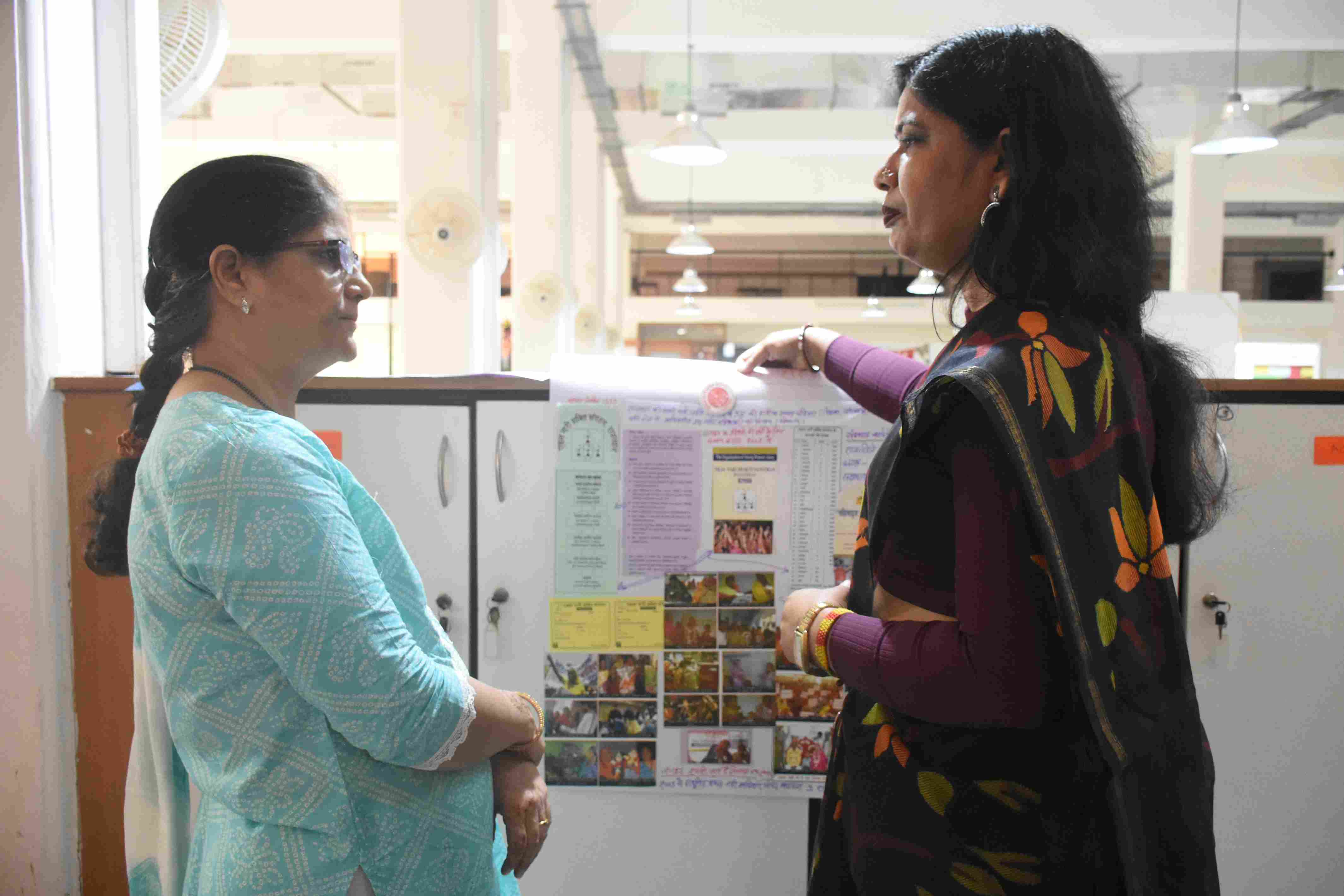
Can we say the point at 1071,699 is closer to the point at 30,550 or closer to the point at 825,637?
the point at 825,637

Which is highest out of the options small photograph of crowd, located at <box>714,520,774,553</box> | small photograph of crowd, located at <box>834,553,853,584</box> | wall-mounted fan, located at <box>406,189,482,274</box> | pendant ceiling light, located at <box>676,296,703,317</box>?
pendant ceiling light, located at <box>676,296,703,317</box>

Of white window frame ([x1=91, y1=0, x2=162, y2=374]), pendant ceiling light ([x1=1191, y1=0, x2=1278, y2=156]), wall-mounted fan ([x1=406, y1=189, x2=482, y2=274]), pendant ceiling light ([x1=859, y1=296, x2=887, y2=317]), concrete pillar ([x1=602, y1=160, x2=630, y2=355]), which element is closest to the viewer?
white window frame ([x1=91, y1=0, x2=162, y2=374])

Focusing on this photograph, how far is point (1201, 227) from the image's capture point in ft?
31.2

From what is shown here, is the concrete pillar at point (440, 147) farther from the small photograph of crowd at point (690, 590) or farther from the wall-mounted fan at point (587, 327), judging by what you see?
the small photograph of crowd at point (690, 590)

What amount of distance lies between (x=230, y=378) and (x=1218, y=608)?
1.82m

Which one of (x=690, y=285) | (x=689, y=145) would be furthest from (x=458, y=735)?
(x=690, y=285)

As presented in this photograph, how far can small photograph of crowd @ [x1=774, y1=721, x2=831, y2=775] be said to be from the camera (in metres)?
1.84

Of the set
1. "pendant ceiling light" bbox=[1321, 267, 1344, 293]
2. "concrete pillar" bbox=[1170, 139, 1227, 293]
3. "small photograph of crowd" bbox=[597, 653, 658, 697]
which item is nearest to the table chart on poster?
"small photograph of crowd" bbox=[597, 653, 658, 697]

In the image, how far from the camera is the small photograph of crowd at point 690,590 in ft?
5.98

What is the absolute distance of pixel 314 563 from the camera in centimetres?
91

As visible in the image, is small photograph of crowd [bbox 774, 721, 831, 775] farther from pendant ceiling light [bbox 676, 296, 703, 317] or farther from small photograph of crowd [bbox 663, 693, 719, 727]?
pendant ceiling light [bbox 676, 296, 703, 317]

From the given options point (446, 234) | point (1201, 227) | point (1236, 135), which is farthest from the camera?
point (1201, 227)

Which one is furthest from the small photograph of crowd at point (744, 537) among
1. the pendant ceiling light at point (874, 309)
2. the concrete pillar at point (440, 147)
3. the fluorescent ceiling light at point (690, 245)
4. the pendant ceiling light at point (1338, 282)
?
the pendant ceiling light at point (874, 309)

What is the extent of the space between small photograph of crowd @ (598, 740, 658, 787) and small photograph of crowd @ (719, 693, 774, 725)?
156mm
